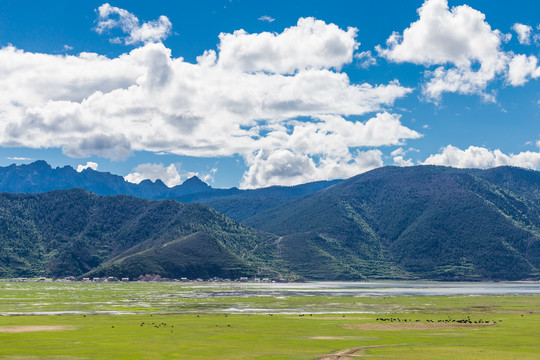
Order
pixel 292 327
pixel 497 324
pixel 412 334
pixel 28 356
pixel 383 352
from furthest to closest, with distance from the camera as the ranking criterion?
pixel 497 324 < pixel 292 327 < pixel 412 334 < pixel 383 352 < pixel 28 356

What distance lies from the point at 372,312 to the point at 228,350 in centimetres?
7122

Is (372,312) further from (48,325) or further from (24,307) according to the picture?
(24,307)

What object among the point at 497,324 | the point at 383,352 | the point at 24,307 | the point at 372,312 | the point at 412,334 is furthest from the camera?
the point at 24,307

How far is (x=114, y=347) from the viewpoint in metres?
79.5

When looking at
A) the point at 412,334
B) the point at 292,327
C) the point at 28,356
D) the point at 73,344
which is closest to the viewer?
the point at 28,356

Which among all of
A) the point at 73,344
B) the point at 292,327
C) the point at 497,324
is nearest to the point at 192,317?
the point at 292,327

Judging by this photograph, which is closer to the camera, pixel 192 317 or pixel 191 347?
pixel 191 347

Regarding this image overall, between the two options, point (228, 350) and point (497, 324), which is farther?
point (497, 324)

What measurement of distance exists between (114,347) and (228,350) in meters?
15.9

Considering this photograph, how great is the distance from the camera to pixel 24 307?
152750 millimetres

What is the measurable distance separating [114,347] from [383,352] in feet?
121

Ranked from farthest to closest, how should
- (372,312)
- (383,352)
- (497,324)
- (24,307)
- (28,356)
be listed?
1. (24,307)
2. (372,312)
3. (497,324)
4. (383,352)
5. (28,356)

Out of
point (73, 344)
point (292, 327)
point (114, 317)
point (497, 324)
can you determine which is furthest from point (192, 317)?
point (497, 324)

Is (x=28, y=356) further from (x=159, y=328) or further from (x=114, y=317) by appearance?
(x=114, y=317)
